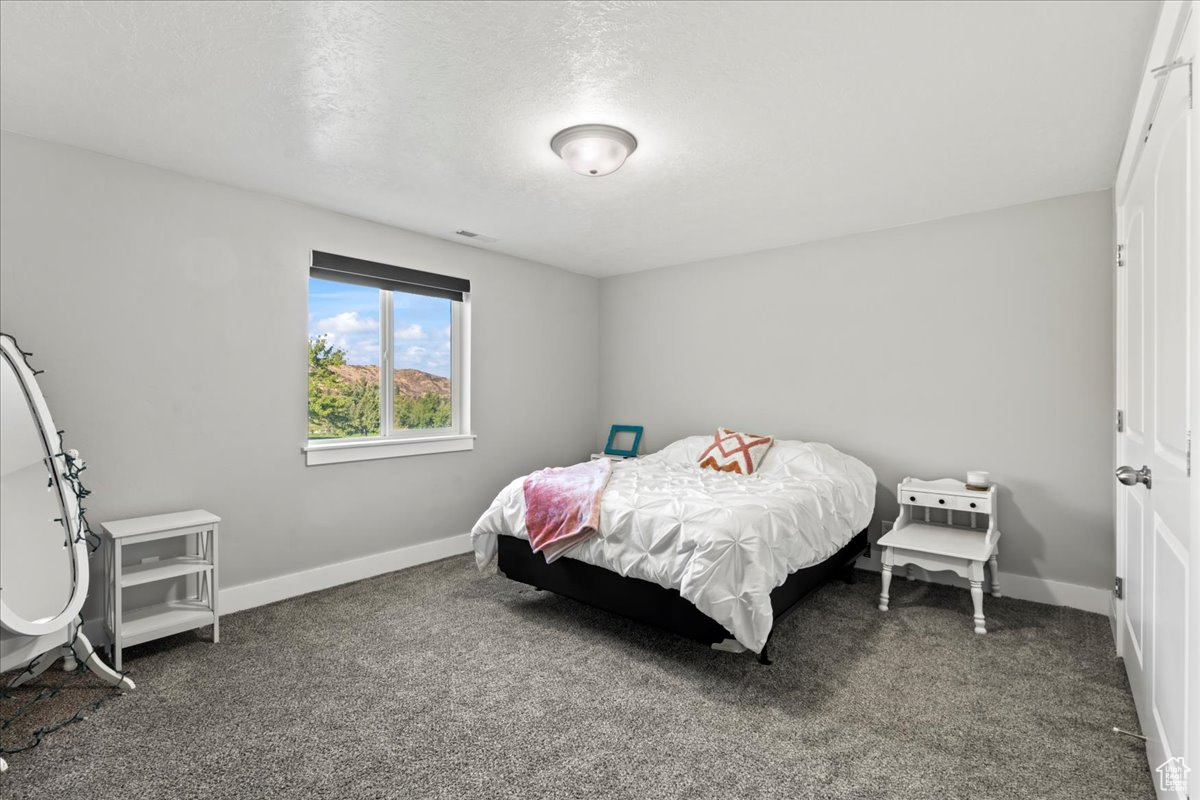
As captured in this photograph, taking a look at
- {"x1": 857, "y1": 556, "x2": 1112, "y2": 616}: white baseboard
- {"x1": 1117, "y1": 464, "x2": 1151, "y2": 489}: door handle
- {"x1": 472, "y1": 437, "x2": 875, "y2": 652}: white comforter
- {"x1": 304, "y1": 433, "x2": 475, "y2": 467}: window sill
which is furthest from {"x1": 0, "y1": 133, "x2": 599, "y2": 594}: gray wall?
{"x1": 1117, "y1": 464, "x2": 1151, "y2": 489}: door handle

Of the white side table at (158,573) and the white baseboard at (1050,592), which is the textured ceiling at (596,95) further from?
the white baseboard at (1050,592)

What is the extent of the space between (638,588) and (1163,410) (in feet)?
6.46

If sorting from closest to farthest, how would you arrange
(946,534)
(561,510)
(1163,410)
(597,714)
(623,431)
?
(1163,410)
(597,714)
(561,510)
(946,534)
(623,431)

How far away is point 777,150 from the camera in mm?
2645

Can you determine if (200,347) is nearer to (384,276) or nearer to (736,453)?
(384,276)

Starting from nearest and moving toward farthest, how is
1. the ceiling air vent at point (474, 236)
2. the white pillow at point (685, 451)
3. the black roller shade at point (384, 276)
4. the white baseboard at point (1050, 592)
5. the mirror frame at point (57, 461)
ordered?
the mirror frame at point (57, 461), the white baseboard at point (1050, 592), the black roller shade at point (384, 276), the ceiling air vent at point (474, 236), the white pillow at point (685, 451)

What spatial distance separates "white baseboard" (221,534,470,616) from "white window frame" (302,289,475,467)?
0.66 meters

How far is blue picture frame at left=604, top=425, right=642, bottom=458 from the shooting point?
5102 millimetres

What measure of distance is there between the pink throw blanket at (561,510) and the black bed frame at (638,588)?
0.51 feet

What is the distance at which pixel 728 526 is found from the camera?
242cm

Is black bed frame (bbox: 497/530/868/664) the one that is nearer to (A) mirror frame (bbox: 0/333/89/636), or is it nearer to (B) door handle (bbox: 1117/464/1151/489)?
(B) door handle (bbox: 1117/464/1151/489)

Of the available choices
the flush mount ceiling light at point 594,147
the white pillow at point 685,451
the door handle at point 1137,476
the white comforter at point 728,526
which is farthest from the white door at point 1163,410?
the white pillow at point 685,451

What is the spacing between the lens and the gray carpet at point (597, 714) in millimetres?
1771

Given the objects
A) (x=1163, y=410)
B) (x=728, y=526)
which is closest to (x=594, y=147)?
(x=728, y=526)
